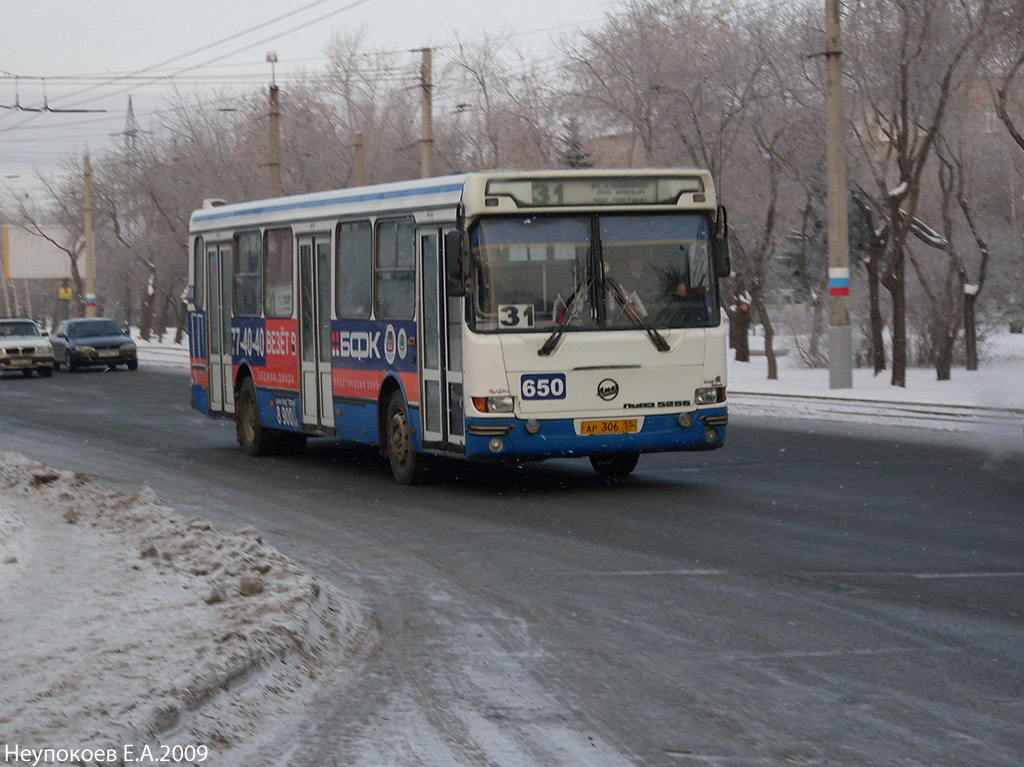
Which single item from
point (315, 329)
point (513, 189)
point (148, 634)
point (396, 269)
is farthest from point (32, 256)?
point (148, 634)

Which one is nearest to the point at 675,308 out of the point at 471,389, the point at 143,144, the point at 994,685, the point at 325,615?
the point at 471,389

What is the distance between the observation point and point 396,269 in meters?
15.3

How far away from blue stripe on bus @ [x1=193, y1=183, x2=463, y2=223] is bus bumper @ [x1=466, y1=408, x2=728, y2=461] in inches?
86.1

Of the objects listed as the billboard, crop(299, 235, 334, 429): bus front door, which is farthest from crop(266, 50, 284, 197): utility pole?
the billboard

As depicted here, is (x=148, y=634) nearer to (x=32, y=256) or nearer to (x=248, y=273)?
(x=248, y=273)

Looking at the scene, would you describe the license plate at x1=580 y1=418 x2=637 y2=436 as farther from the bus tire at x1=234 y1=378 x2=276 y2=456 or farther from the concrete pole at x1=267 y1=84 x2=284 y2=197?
the concrete pole at x1=267 y1=84 x2=284 y2=197

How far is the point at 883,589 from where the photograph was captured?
8.84 meters

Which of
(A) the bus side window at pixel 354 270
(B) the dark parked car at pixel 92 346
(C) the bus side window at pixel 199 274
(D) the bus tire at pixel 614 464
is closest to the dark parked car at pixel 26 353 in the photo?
(B) the dark parked car at pixel 92 346

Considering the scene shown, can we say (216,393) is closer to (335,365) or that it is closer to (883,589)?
(335,365)

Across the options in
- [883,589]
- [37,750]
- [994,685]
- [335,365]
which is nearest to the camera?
[37,750]

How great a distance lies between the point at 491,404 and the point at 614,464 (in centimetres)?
237

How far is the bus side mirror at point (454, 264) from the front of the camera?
13484 mm

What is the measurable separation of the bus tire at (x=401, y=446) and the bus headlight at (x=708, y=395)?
2.69 meters

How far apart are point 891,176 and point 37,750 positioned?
3788 cm
